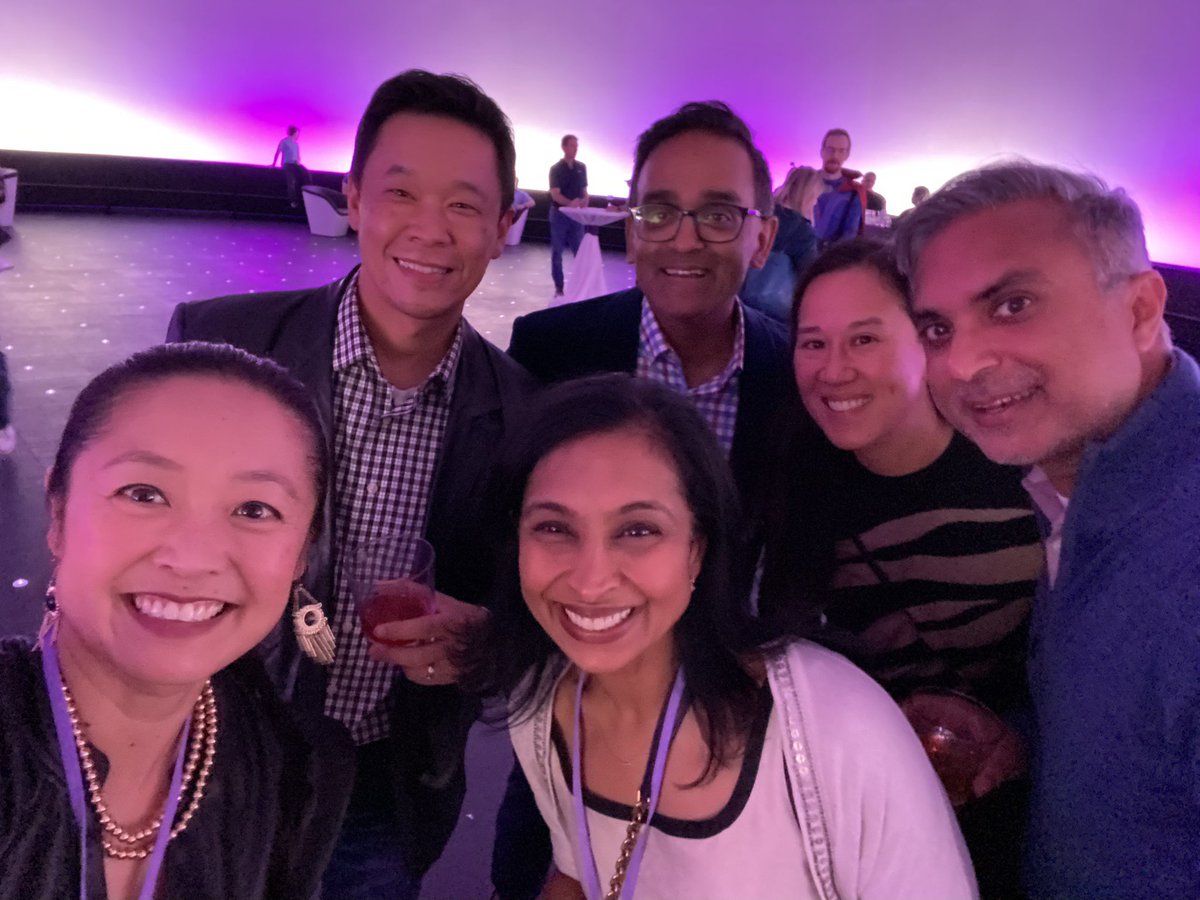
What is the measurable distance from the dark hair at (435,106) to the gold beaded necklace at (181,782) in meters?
1.21

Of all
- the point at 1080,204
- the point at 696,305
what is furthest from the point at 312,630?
the point at 1080,204

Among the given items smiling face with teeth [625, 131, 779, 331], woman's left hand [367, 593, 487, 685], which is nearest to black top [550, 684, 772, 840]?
woman's left hand [367, 593, 487, 685]

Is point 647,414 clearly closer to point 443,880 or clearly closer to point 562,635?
point 562,635

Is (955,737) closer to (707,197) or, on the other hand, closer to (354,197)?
(707,197)

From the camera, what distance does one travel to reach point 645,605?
4.29ft

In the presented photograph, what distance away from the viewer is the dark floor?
2611 mm

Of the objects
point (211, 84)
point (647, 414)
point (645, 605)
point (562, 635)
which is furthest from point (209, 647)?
point (211, 84)

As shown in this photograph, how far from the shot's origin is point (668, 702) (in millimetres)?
1336

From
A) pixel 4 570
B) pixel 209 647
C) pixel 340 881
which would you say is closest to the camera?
pixel 209 647

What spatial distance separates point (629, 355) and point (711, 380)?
24 cm

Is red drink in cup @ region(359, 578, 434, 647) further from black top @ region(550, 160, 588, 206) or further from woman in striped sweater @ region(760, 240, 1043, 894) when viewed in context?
black top @ region(550, 160, 588, 206)

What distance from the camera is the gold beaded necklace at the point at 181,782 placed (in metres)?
1.02

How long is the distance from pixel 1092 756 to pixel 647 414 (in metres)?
0.86

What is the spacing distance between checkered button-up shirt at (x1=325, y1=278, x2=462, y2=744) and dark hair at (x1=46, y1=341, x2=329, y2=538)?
47 cm
